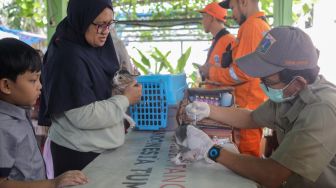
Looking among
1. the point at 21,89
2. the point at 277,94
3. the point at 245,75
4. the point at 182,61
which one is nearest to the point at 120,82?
the point at 21,89

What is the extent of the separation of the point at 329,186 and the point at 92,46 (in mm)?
1386

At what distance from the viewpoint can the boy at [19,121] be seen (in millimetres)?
1369

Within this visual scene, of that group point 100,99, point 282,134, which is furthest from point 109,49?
point 282,134

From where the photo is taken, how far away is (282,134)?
1.89 metres

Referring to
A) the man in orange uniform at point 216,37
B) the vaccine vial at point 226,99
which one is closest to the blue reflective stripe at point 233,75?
the man in orange uniform at point 216,37

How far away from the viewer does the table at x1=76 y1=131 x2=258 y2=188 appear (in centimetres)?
140

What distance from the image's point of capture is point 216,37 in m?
3.86

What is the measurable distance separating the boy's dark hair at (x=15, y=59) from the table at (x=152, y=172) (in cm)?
51

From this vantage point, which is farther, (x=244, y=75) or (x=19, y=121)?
(x=244, y=75)

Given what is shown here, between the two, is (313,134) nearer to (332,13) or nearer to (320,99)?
(320,99)

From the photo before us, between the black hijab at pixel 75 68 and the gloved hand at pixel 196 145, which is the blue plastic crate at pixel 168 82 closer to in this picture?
the black hijab at pixel 75 68

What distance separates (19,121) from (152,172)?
61cm

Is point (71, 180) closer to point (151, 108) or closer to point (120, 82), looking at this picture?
point (120, 82)

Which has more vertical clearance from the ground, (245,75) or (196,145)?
(245,75)
